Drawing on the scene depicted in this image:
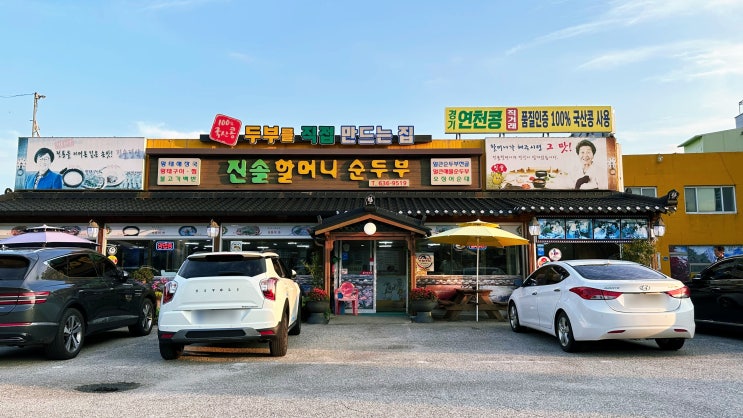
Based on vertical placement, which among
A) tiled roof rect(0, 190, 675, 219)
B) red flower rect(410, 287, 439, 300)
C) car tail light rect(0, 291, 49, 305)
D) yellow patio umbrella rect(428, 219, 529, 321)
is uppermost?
tiled roof rect(0, 190, 675, 219)

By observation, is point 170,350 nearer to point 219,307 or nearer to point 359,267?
point 219,307

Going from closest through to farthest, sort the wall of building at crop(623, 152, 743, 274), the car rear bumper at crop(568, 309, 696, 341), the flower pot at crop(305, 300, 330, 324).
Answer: the car rear bumper at crop(568, 309, 696, 341) → the flower pot at crop(305, 300, 330, 324) → the wall of building at crop(623, 152, 743, 274)

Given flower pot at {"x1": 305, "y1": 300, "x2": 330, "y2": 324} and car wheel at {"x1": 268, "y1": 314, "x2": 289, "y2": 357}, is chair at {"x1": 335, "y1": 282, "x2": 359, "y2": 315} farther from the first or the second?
car wheel at {"x1": 268, "y1": 314, "x2": 289, "y2": 357}

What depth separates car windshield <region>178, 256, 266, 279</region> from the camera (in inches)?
294

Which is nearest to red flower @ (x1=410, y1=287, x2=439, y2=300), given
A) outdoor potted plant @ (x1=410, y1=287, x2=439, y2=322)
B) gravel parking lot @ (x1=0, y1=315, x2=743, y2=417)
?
outdoor potted plant @ (x1=410, y1=287, x2=439, y2=322)

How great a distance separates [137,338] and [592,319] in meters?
8.11

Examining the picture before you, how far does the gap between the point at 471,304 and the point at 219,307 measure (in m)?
7.50

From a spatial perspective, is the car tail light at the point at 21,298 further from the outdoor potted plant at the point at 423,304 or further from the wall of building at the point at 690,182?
the wall of building at the point at 690,182

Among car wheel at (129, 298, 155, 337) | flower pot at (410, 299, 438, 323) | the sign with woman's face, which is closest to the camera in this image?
car wheel at (129, 298, 155, 337)

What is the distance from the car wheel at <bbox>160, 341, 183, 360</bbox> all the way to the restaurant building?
255 inches

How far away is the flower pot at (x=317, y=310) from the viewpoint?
39.8 feet

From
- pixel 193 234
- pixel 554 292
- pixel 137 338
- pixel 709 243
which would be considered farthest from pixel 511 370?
pixel 709 243

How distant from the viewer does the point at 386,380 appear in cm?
613

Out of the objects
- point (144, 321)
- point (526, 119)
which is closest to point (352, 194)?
point (526, 119)
